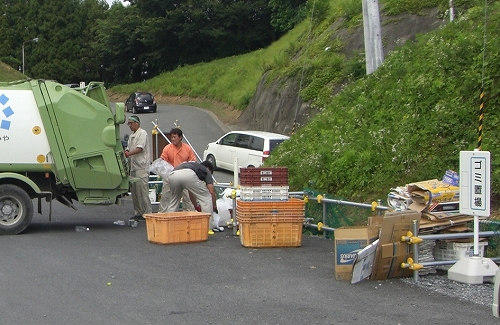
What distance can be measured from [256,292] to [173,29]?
61.9 meters

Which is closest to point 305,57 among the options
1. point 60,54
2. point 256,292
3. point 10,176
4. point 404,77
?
point 404,77

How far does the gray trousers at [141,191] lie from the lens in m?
14.0

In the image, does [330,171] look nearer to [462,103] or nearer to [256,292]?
[462,103]

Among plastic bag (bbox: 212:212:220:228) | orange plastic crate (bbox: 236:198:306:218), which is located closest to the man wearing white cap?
plastic bag (bbox: 212:212:220:228)

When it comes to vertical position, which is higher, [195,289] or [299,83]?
[299,83]

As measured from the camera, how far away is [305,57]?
31.3 m

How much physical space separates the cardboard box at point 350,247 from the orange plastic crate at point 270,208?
88.5 inches

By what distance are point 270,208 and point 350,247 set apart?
2.42 metres

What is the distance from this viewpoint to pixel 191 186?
12727mm

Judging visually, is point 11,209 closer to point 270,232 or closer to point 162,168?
point 162,168

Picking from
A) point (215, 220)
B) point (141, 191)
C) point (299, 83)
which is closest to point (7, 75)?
point (299, 83)

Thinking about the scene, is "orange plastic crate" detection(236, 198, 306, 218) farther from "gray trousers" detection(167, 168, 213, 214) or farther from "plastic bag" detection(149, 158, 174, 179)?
"plastic bag" detection(149, 158, 174, 179)

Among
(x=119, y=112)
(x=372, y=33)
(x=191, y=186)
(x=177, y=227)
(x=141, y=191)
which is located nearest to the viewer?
(x=177, y=227)

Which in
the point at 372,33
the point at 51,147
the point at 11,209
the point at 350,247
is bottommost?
the point at 350,247
